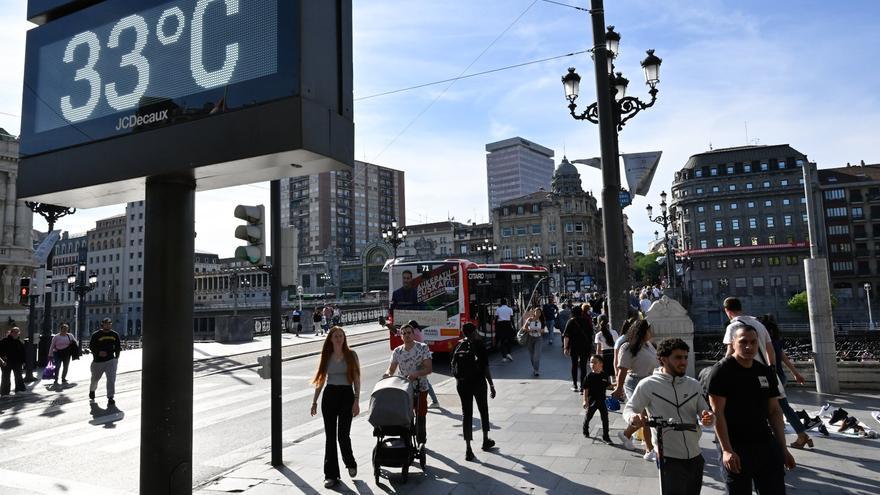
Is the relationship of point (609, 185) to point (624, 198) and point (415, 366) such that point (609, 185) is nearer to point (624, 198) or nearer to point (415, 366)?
point (624, 198)

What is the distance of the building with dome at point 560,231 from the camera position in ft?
314

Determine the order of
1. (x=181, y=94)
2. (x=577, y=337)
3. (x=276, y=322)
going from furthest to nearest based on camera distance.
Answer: (x=577, y=337), (x=276, y=322), (x=181, y=94)

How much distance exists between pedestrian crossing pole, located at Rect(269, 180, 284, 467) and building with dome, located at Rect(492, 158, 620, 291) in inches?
3433

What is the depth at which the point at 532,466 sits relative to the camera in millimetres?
6758

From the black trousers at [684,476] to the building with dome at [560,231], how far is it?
294ft

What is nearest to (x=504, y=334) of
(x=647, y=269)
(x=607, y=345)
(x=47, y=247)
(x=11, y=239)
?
(x=607, y=345)

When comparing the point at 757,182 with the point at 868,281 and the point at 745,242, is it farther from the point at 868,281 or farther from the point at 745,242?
the point at 868,281

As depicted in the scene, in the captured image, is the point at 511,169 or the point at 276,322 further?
the point at 511,169

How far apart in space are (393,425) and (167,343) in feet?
9.72

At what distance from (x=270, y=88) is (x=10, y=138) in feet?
168

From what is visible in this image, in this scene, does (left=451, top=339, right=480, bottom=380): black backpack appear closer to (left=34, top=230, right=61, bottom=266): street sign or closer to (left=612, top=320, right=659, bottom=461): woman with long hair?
(left=612, top=320, right=659, bottom=461): woman with long hair

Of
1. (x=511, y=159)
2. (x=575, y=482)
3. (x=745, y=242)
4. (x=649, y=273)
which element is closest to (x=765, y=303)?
(x=745, y=242)

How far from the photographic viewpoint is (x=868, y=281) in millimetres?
82750

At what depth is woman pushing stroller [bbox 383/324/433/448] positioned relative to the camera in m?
7.43
